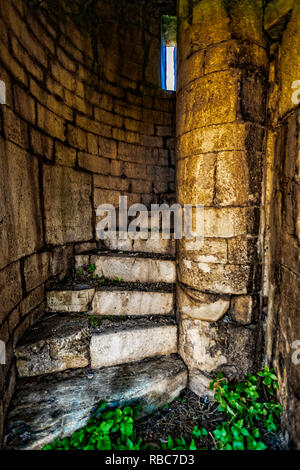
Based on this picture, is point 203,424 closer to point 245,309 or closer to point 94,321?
point 245,309

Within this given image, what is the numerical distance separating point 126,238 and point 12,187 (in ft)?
4.89

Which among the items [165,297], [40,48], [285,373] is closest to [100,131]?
[40,48]

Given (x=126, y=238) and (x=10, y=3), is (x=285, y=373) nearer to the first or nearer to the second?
(x=126, y=238)

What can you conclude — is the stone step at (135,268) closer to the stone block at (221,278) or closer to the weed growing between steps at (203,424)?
the stone block at (221,278)

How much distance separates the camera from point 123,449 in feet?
4.80

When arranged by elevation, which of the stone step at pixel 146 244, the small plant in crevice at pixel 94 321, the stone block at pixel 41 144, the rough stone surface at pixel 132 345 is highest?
the stone block at pixel 41 144

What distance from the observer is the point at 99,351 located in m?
1.98

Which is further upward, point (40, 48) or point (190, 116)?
point (40, 48)

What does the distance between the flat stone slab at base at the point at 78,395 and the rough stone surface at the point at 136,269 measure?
32.0 inches

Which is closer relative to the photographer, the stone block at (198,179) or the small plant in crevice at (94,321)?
the stone block at (198,179)

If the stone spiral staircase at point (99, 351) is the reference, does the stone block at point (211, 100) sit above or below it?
above

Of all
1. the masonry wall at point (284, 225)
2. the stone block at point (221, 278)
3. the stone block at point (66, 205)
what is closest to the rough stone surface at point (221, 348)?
the masonry wall at point (284, 225)

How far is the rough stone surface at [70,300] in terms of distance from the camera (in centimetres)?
230

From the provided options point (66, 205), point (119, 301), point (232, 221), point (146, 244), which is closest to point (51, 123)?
point (66, 205)
